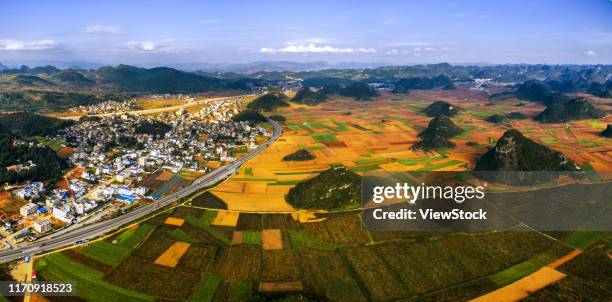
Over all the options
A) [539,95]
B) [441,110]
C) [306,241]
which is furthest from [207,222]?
[539,95]

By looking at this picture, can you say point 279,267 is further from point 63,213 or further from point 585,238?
point 585,238

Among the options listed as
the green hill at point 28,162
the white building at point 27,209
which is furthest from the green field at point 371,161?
the green hill at point 28,162

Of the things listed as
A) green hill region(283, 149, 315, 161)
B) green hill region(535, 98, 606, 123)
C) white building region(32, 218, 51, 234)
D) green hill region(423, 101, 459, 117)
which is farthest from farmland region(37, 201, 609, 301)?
green hill region(423, 101, 459, 117)

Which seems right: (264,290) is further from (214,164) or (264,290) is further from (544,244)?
(214,164)

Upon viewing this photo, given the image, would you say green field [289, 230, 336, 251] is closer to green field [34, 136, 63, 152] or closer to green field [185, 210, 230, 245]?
green field [185, 210, 230, 245]

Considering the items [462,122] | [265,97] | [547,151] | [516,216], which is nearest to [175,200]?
[516,216]

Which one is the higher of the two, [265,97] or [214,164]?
[265,97]

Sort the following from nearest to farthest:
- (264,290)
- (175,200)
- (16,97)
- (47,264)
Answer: (264,290)
(47,264)
(175,200)
(16,97)
